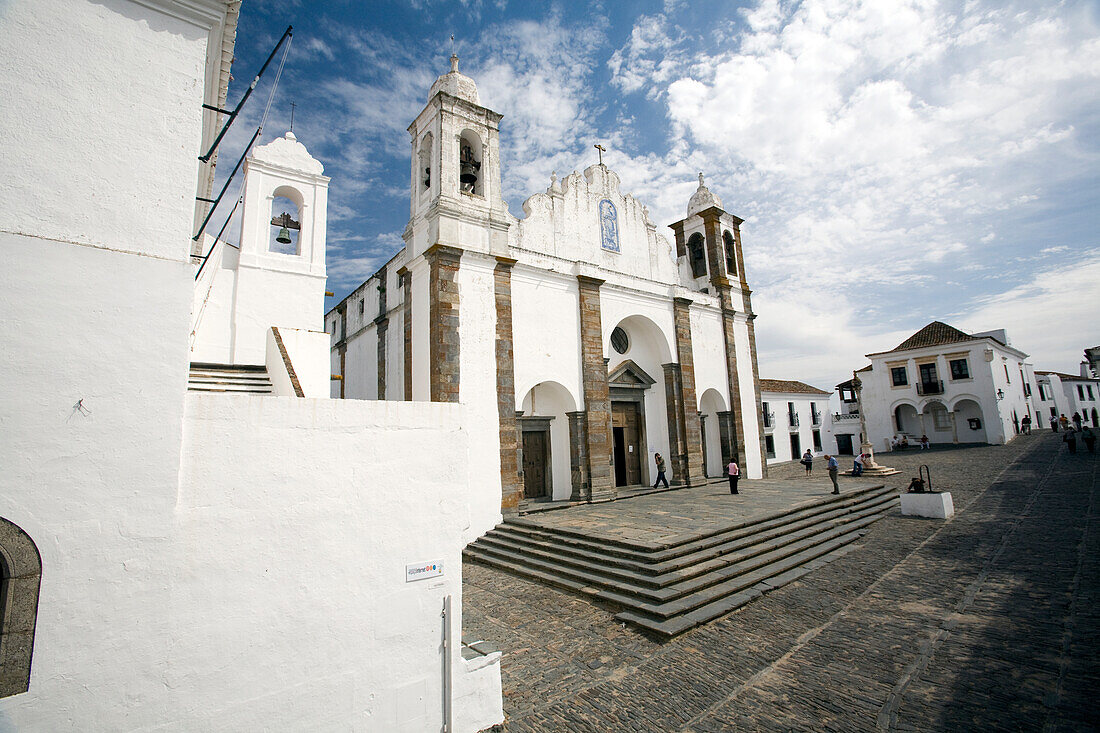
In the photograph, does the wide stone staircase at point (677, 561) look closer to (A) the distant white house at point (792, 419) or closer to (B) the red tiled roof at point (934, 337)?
(A) the distant white house at point (792, 419)

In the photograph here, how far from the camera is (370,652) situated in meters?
3.51

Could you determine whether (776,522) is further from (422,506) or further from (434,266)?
(434,266)

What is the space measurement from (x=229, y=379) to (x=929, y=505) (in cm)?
1413

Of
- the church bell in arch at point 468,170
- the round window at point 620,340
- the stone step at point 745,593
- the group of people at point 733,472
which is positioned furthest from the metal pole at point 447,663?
the round window at point 620,340

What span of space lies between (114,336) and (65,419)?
535 millimetres

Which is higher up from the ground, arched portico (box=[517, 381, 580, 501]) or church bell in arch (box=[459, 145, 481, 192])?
church bell in arch (box=[459, 145, 481, 192])

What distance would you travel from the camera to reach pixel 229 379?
6.77 meters

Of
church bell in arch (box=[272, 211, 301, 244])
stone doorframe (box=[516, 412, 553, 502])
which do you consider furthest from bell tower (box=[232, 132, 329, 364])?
stone doorframe (box=[516, 412, 553, 502])

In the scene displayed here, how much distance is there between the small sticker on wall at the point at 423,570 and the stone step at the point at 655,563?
384cm

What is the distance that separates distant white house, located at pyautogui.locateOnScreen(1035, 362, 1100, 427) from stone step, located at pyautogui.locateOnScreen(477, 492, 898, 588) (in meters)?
38.4

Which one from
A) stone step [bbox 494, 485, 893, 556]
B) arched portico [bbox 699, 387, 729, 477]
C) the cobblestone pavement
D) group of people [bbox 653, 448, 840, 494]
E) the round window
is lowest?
the cobblestone pavement

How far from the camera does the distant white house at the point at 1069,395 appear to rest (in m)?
35.9

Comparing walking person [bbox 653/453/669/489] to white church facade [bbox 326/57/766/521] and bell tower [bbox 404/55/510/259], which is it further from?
bell tower [bbox 404/55/510/259]

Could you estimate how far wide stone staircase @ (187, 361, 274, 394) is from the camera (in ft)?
19.7
